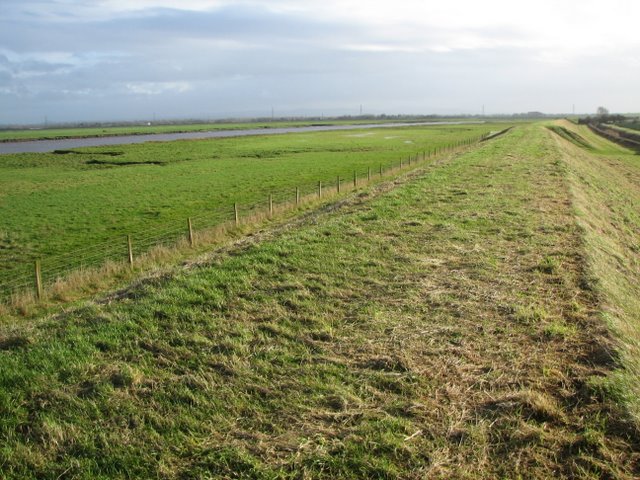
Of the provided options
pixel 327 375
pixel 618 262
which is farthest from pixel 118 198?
pixel 327 375

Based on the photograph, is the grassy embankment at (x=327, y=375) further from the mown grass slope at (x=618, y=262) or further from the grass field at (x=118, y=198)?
the grass field at (x=118, y=198)

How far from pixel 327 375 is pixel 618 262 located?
348 inches

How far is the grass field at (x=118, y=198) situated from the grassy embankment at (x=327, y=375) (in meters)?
8.90

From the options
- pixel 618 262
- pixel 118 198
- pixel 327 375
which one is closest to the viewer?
pixel 327 375

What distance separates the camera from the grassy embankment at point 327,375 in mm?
4539

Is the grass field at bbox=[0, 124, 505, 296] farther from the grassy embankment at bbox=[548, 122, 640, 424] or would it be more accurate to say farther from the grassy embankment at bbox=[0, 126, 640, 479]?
the grassy embankment at bbox=[548, 122, 640, 424]

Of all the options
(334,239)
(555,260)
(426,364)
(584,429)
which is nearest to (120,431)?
Result: (426,364)

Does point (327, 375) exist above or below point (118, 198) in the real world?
below

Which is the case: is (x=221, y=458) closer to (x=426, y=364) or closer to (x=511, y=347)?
(x=426, y=364)

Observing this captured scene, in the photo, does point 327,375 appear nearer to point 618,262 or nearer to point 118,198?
point 618,262

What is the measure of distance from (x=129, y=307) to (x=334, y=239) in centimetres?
532

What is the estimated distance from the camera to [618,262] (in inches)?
455

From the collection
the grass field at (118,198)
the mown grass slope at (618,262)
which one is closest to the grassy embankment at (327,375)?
the mown grass slope at (618,262)

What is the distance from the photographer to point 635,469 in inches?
170
